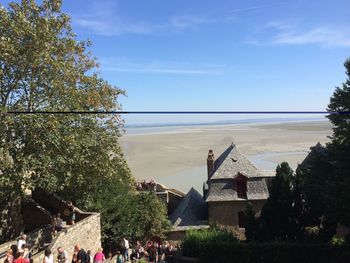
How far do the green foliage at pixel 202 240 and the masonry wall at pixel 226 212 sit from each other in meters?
5.36

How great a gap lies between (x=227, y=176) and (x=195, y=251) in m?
8.67

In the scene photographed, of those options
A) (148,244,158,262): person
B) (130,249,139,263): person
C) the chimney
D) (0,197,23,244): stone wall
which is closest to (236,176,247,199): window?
the chimney

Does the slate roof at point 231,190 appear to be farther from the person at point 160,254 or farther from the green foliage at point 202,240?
the person at point 160,254

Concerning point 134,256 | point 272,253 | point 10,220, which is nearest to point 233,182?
point 272,253

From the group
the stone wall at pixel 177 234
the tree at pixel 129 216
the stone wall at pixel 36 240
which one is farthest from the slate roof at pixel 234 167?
the stone wall at pixel 36 240

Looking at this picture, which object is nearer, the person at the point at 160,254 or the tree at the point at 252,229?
the person at the point at 160,254

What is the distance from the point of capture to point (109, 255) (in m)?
27.6

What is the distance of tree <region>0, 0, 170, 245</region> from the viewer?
63.7 feet

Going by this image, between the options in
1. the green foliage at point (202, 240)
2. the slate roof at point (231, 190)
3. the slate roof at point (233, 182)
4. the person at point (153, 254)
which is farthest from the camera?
the slate roof at point (233, 182)

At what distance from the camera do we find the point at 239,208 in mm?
35094

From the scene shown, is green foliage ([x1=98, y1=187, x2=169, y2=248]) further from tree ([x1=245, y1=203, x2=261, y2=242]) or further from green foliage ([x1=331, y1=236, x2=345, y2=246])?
green foliage ([x1=331, y1=236, x2=345, y2=246])

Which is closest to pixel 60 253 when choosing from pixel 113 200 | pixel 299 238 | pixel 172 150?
pixel 113 200

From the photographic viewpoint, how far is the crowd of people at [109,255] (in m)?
17.1

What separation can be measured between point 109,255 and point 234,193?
1201cm
